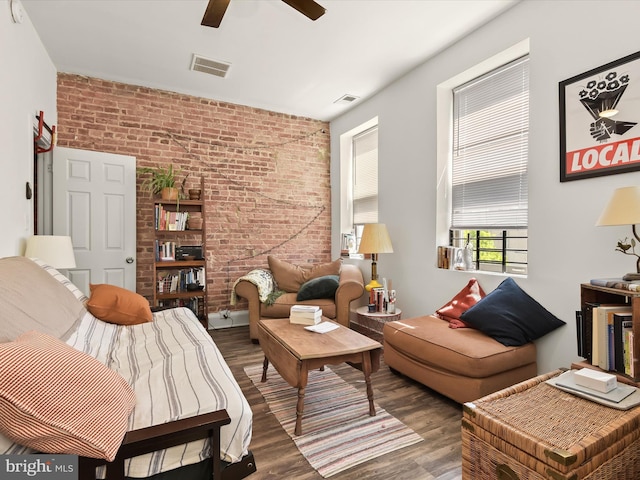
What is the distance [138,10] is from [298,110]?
2437 millimetres

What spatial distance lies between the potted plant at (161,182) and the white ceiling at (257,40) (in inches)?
40.5

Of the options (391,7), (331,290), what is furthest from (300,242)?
(391,7)

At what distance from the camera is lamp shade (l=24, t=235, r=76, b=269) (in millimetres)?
2602

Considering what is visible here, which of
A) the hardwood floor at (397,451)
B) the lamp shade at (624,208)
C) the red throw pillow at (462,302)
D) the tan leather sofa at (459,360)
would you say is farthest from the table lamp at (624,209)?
the hardwood floor at (397,451)

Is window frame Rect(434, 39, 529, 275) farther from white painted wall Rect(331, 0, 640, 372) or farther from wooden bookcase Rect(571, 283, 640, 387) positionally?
wooden bookcase Rect(571, 283, 640, 387)

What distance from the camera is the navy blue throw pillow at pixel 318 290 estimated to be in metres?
3.90

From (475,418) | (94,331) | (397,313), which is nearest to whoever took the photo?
(475,418)

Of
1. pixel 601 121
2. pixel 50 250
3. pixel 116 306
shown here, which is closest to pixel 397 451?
Result: pixel 116 306

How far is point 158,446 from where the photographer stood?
1.10m

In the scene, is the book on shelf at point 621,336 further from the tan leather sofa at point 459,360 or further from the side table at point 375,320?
the side table at point 375,320

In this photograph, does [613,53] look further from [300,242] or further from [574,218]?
[300,242]

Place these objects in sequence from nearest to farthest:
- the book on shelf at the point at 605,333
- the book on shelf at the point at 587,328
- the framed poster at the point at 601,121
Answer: the book on shelf at the point at 605,333, the book on shelf at the point at 587,328, the framed poster at the point at 601,121

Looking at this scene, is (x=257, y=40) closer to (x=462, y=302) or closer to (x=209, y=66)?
(x=209, y=66)

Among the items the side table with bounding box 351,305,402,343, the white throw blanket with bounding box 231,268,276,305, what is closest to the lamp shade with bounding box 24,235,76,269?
the white throw blanket with bounding box 231,268,276,305
